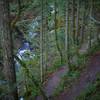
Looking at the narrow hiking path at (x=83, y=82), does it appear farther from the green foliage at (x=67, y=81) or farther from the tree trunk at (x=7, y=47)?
the tree trunk at (x=7, y=47)

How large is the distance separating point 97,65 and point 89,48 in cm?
364

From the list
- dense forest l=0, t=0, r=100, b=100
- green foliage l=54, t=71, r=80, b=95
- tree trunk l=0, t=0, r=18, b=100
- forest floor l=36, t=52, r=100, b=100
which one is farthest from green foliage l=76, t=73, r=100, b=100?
tree trunk l=0, t=0, r=18, b=100

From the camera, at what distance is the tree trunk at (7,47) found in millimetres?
8594

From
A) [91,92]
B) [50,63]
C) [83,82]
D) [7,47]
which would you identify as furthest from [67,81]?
[7,47]

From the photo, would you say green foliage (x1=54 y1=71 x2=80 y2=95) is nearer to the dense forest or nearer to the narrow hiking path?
the dense forest

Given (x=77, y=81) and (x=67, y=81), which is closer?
(x=77, y=81)

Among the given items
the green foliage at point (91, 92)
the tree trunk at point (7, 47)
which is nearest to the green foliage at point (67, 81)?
the green foliage at point (91, 92)

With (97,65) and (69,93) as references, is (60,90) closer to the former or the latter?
(69,93)

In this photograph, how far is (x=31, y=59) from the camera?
21156mm

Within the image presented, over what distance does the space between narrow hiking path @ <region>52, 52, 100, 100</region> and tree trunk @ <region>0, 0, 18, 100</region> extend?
4.27 meters

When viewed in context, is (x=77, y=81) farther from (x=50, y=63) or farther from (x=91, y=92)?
(x=50, y=63)

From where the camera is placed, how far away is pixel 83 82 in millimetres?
13852

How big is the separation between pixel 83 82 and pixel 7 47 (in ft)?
20.1

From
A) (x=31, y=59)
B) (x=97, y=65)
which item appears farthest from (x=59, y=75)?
(x=31, y=59)
